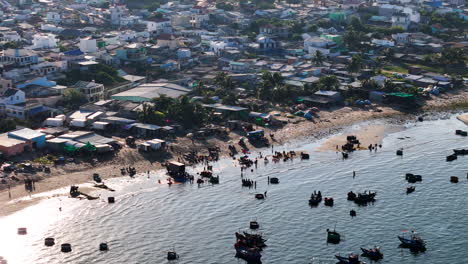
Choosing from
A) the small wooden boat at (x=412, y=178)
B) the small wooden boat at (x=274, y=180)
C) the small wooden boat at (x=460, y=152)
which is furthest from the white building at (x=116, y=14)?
the small wooden boat at (x=412, y=178)

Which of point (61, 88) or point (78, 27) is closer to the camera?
point (61, 88)

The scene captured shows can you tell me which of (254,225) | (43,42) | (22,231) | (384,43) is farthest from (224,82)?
(22,231)

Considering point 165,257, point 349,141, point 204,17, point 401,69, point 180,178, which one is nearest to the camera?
point 165,257

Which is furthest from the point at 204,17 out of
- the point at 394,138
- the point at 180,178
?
the point at 180,178

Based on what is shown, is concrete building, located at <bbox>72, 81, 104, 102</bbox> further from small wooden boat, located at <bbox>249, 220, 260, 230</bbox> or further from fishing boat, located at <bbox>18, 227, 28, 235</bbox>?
small wooden boat, located at <bbox>249, 220, 260, 230</bbox>

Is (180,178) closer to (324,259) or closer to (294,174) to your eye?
(294,174)

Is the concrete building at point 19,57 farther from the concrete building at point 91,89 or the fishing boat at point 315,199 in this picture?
the fishing boat at point 315,199
